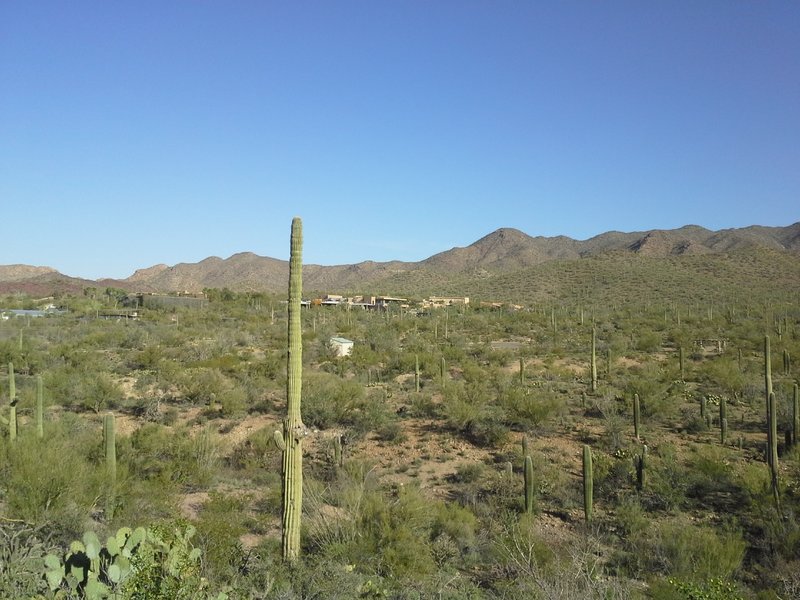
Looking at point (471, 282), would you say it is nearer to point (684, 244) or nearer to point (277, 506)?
point (684, 244)

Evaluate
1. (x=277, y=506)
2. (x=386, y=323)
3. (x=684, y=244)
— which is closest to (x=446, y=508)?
(x=277, y=506)

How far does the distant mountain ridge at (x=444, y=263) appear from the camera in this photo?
106 metres

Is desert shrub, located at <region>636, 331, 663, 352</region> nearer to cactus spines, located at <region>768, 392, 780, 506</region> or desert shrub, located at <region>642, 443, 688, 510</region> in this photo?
desert shrub, located at <region>642, 443, 688, 510</region>

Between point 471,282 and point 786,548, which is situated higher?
point 471,282

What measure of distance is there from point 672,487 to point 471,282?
249ft

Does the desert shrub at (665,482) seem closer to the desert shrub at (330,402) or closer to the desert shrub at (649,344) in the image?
the desert shrub at (330,402)

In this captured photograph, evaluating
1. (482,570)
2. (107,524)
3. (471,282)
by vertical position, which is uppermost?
(471,282)

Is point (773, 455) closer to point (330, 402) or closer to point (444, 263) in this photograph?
point (330, 402)

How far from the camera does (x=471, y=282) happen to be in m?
85.8

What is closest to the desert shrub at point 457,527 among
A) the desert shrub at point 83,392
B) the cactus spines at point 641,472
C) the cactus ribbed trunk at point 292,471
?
the cactus ribbed trunk at point 292,471

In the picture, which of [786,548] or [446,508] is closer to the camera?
[786,548]

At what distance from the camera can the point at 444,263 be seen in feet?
396

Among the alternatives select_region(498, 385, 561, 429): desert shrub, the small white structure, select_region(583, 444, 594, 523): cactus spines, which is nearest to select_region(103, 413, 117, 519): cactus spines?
select_region(583, 444, 594, 523): cactus spines

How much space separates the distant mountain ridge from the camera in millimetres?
106438
